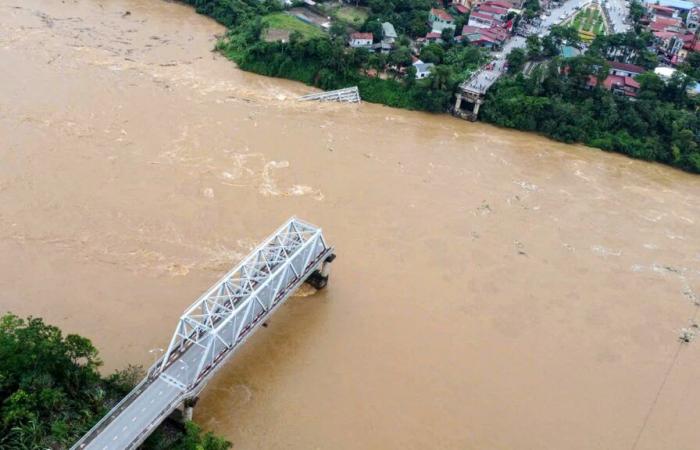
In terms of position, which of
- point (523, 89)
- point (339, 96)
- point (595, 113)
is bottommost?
point (339, 96)

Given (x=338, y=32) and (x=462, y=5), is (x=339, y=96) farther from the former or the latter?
(x=462, y=5)

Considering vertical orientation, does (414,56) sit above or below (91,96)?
above

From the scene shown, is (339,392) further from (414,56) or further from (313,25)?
(313,25)

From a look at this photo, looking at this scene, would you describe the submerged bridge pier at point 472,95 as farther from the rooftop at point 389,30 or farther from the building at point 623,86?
the rooftop at point 389,30

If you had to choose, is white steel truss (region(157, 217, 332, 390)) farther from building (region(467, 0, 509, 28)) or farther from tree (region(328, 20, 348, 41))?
building (region(467, 0, 509, 28))

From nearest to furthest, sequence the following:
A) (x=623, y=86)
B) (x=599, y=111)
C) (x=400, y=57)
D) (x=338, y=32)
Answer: (x=599, y=111)
(x=400, y=57)
(x=623, y=86)
(x=338, y=32)

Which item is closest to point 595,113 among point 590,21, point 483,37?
point 483,37

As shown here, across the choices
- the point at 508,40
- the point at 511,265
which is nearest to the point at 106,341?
the point at 511,265
